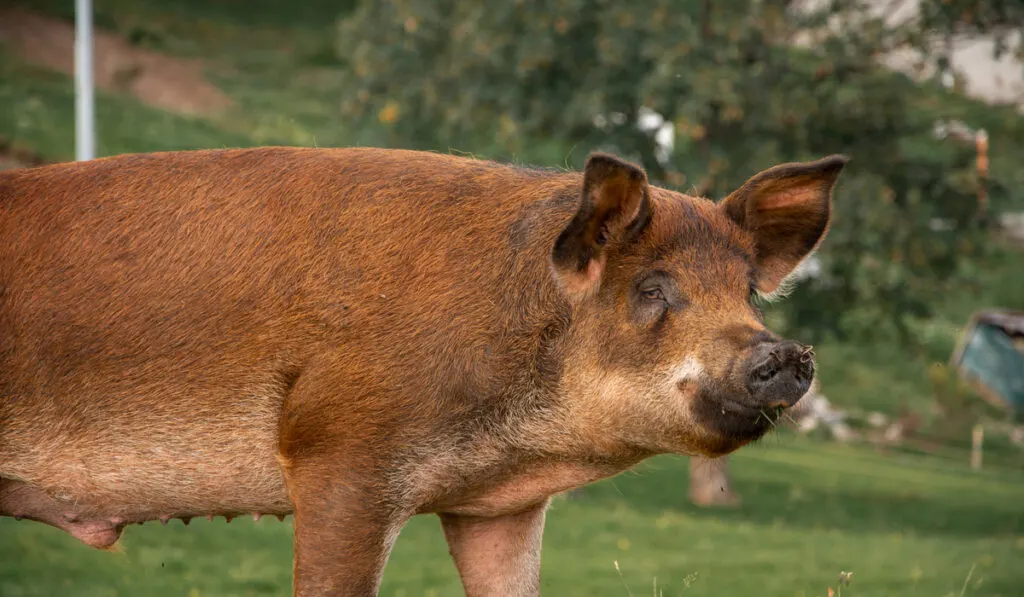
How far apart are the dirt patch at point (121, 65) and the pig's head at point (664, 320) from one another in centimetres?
3660

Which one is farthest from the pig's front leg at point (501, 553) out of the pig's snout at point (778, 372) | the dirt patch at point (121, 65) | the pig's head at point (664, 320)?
the dirt patch at point (121, 65)

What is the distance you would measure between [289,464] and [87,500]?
3.08 feet

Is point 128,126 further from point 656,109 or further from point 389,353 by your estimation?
point 389,353

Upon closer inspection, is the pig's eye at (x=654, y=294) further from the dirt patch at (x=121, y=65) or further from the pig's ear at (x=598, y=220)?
the dirt patch at (x=121, y=65)

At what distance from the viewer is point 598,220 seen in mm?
5223

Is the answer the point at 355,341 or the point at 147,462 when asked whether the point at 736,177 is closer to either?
the point at 355,341

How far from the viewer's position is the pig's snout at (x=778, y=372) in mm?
4730

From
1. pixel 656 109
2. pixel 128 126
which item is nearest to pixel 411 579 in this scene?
pixel 656 109

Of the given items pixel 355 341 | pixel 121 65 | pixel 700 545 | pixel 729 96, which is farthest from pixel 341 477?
pixel 121 65

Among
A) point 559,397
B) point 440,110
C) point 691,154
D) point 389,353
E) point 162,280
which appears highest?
point 162,280

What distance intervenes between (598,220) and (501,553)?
1568 mm

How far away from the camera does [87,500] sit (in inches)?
216

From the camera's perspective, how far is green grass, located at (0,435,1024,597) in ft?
42.6

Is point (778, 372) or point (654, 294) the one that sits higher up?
point (654, 294)
